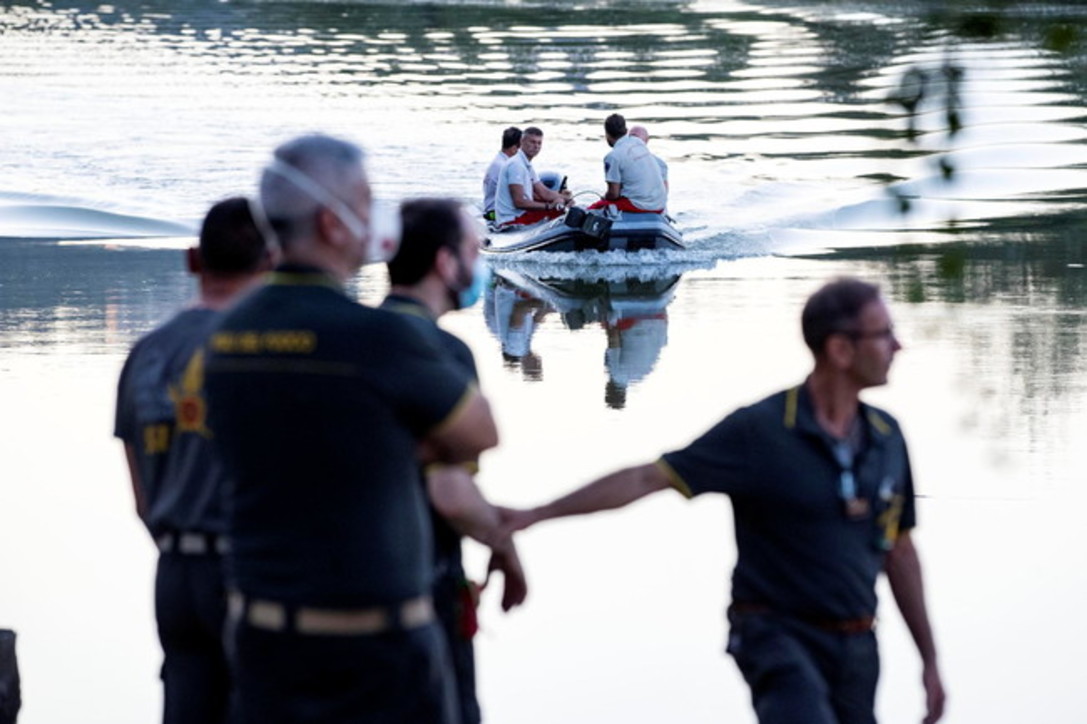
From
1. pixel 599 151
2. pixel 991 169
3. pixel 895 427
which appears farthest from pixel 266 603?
pixel 599 151

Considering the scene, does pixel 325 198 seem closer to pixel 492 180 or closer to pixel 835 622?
pixel 835 622

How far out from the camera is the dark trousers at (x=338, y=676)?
4.34 meters

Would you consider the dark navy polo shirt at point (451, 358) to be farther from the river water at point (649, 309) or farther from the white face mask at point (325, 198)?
the river water at point (649, 309)

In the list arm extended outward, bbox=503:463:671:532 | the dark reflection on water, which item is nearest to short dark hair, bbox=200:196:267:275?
arm extended outward, bbox=503:463:671:532

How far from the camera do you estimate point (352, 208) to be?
170 inches

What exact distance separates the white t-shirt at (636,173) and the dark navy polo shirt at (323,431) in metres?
18.2

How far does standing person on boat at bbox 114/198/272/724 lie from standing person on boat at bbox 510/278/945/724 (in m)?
0.77

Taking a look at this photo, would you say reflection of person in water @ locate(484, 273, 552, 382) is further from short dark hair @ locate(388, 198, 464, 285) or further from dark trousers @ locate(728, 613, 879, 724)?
short dark hair @ locate(388, 198, 464, 285)

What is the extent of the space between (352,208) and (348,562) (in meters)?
0.67

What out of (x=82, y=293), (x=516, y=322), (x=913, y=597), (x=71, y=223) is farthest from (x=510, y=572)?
(x=71, y=223)

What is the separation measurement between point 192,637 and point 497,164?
18815 mm

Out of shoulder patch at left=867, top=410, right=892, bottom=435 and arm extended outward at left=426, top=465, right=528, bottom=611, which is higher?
shoulder patch at left=867, top=410, right=892, bottom=435

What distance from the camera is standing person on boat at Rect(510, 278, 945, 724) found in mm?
5422

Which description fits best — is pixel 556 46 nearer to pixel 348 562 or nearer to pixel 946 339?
pixel 946 339
